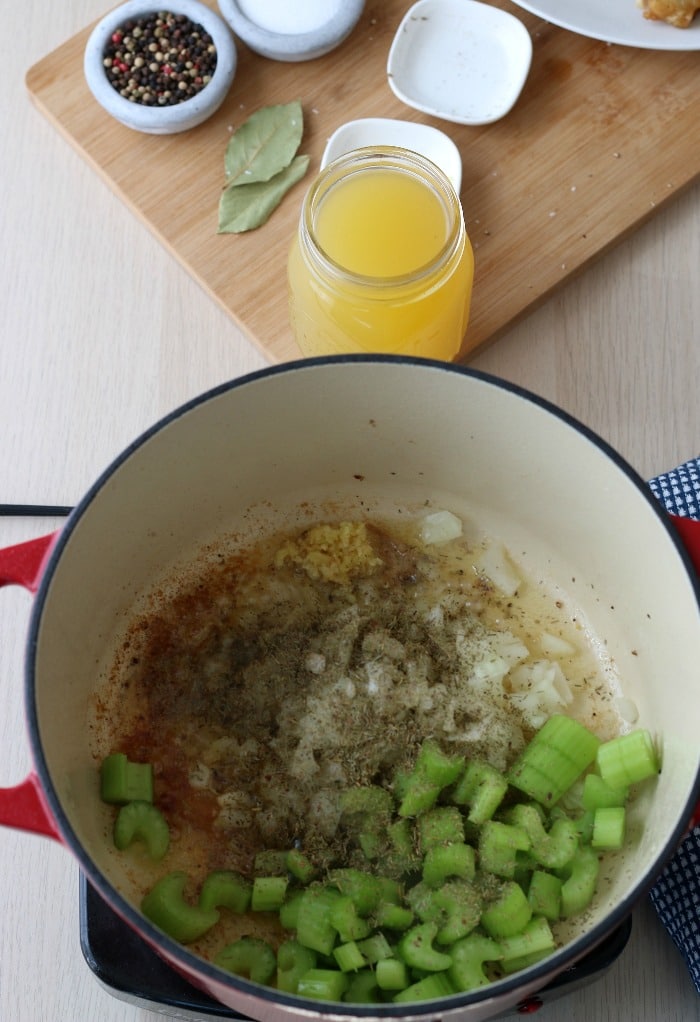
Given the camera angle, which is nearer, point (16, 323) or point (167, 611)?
point (167, 611)

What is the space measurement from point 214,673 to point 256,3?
2.56 ft

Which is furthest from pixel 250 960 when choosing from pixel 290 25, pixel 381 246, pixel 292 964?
pixel 290 25

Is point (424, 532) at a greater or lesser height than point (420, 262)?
lesser

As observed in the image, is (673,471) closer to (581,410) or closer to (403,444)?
(581,410)

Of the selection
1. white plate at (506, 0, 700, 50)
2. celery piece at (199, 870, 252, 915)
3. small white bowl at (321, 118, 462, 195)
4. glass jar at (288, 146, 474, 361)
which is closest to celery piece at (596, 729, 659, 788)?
celery piece at (199, 870, 252, 915)

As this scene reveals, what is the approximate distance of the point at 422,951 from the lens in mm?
811

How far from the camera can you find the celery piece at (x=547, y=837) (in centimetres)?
87

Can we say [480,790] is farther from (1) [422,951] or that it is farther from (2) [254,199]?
(2) [254,199]

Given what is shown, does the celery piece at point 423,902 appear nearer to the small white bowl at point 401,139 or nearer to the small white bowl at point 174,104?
the small white bowl at point 401,139

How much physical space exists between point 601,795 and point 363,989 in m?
0.25

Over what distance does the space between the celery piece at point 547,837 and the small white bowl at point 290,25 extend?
2.82ft

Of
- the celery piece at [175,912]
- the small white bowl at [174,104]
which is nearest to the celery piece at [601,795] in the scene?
the celery piece at [175,912]

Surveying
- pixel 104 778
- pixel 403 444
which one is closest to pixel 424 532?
pixel 403 444

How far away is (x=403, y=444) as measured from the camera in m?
1.00
